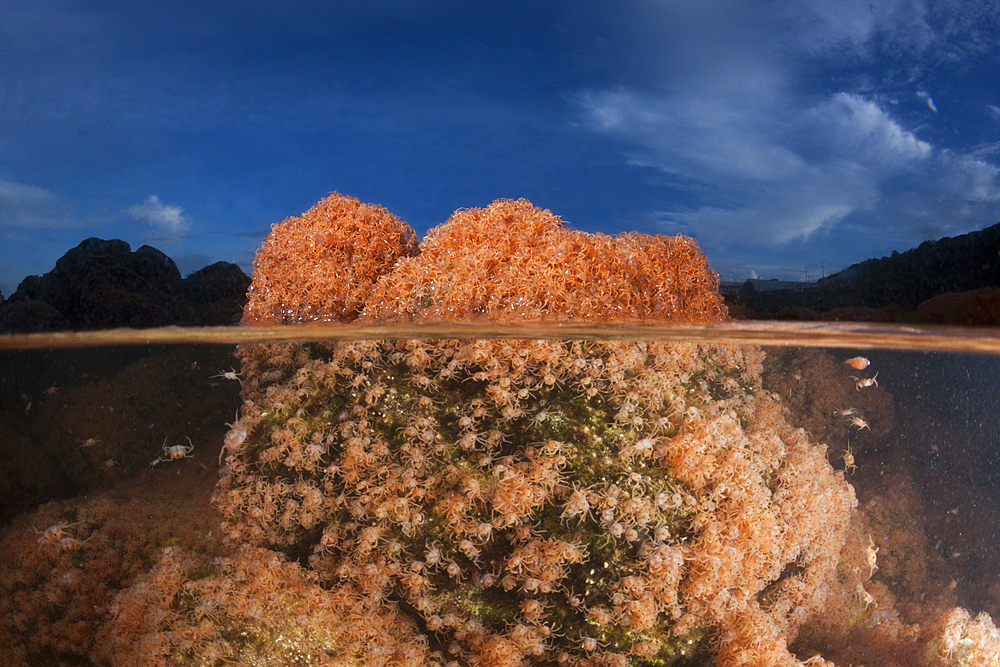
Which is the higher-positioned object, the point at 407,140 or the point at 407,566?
the point at 407,140

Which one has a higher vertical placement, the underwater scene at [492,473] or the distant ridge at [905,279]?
the distant ridge at [905,279]

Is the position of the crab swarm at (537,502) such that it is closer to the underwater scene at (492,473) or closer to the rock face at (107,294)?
the underwater scene at (492,473)

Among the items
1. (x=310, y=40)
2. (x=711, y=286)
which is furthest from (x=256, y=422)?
(x=711, y=286)

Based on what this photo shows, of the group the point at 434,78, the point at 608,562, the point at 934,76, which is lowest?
the point at 608,562

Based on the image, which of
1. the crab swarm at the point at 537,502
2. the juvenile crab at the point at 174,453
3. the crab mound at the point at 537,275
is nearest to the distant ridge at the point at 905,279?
the crab mound at the point at 537,275

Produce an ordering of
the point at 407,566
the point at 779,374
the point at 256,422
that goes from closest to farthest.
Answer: the point at 407,566, the point at 256,422, the point at 779,374

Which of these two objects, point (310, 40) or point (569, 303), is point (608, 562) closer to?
point (569, 303)

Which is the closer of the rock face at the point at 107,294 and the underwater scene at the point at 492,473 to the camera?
the underwater scene at the point at 492,473
